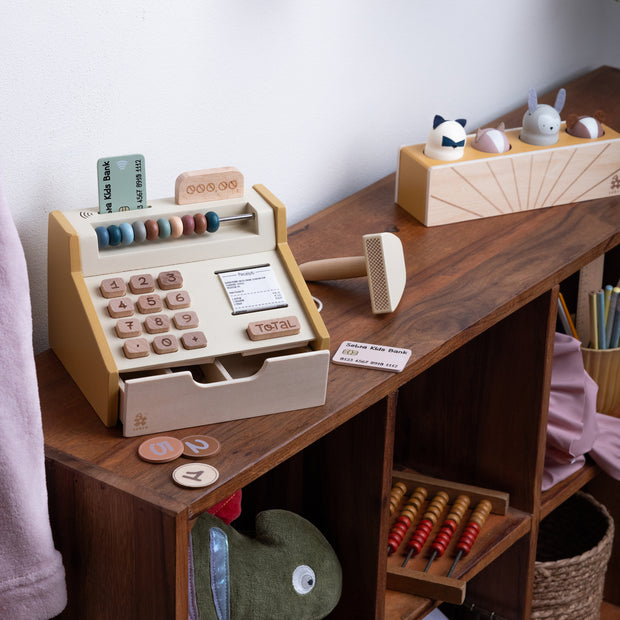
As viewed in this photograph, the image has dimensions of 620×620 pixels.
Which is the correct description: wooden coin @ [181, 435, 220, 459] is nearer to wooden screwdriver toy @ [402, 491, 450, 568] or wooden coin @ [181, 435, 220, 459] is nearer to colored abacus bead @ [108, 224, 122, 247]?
colored abacus bead @ [108, 224, 122, 247]

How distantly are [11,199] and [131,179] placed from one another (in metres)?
0.16

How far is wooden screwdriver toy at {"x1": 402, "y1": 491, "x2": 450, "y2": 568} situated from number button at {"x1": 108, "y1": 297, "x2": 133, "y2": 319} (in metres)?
0.63

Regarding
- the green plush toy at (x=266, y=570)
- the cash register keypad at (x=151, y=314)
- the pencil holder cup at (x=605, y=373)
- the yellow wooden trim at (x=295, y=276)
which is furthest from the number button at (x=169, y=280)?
the pencil holder cup at (x=605, y=373)

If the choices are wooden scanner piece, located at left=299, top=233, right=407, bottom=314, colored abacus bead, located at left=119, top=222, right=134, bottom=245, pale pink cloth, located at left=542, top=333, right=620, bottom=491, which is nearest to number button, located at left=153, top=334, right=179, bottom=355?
colored abacus bead, located at left=119, top=222, right=134, bottom=245

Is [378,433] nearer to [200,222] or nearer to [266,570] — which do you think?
[266,570]

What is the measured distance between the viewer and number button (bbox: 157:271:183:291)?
1.08m

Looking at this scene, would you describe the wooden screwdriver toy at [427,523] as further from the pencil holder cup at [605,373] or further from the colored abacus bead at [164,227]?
the colored abacus bead at [164,227]

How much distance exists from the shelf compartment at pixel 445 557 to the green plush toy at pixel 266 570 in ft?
0.66

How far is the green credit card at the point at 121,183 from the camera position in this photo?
108 cm

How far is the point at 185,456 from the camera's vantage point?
1.00m

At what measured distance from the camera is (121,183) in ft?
3.61

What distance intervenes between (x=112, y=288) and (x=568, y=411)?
2.95 feet

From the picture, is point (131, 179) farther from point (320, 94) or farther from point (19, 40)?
point (320, 94)

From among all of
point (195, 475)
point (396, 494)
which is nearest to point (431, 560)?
point (396, 494)
